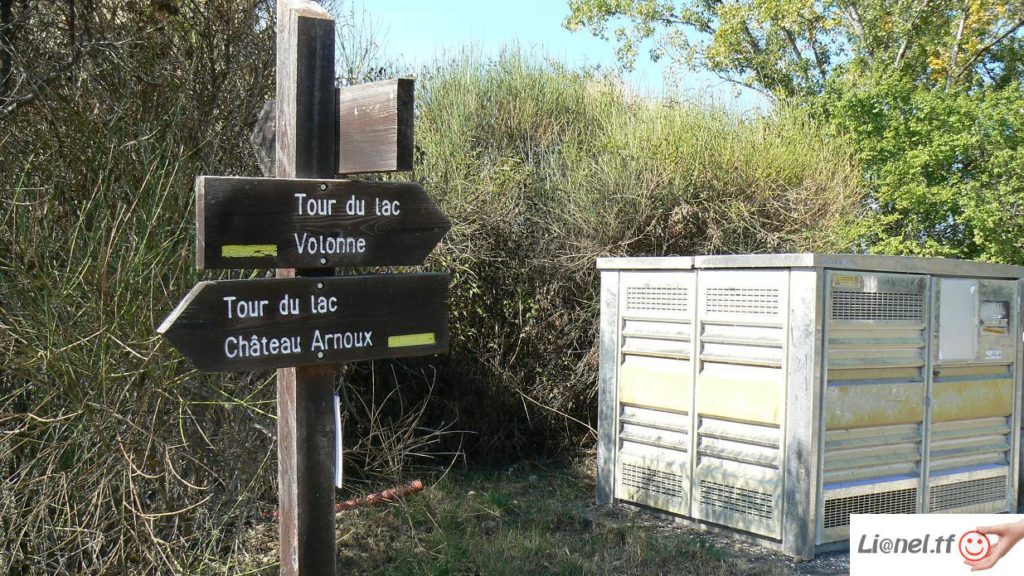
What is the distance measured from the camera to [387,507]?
6.04 metres

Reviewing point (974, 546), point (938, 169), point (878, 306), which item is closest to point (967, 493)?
point (878, 306)

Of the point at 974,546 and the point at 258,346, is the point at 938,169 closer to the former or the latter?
the point at 974,546

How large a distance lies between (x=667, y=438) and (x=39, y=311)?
154 inches

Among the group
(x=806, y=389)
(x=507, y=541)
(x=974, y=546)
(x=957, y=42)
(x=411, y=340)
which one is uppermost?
(x=957, y=42)

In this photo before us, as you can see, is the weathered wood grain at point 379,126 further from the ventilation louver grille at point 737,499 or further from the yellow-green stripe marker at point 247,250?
the ventilation louver grille at point 737,499

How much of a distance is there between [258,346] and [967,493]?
5365 millimetres

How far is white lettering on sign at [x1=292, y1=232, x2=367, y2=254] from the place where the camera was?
3.04m

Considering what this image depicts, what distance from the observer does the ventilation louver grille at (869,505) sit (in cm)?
554

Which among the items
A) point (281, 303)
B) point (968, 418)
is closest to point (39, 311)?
point (281, 303)

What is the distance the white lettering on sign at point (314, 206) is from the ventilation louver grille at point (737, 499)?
3620 mm

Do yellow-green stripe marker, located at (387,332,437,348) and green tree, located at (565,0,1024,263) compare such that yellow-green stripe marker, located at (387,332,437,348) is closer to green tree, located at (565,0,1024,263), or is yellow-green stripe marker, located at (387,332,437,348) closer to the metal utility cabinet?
the metal utility cabinet

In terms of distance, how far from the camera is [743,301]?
5746 mm

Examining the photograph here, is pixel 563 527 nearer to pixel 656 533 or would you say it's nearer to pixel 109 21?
pixel 656 533

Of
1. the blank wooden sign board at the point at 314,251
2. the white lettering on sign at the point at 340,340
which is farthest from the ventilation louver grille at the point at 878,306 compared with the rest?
the white lettering on sign at the point at 340,340
